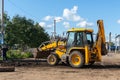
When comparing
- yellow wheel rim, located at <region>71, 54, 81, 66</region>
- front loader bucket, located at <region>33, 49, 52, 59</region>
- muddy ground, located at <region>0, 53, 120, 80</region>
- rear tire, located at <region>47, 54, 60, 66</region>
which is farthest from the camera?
front loader bucket, located at <region>33, 49, 52, 59</region>

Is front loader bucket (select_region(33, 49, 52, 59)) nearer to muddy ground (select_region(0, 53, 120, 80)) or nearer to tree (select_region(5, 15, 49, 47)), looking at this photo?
muddy ground (select_region(0, 53, 120, 80))

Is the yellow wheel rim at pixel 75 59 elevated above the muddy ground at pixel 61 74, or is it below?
above

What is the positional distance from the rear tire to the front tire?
6.32 ft

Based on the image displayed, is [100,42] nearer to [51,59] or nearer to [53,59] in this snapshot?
[53,59]

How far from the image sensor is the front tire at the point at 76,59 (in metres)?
25.5

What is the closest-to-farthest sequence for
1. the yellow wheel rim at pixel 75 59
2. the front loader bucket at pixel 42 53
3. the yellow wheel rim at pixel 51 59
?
the yellow wheel rim at pixel 75 59, the yellow wheel rim at pixel 51 59, the front loader bucket at pixel 42 53

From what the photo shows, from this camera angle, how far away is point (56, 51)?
1102 inches

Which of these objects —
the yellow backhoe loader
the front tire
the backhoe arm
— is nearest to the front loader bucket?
the yellow backhoe loader

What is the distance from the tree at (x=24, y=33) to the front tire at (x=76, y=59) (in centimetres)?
3204

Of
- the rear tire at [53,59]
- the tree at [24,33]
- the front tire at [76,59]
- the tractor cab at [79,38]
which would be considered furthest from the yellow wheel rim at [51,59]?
the tree at [24,33]

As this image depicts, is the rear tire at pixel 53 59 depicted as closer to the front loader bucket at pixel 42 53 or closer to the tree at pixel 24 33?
the front loader bucket at pixel 42 53

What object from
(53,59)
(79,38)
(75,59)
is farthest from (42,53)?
(79,38)

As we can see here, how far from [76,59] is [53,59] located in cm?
266

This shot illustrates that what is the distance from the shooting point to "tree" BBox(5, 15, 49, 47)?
58275 millimetres
